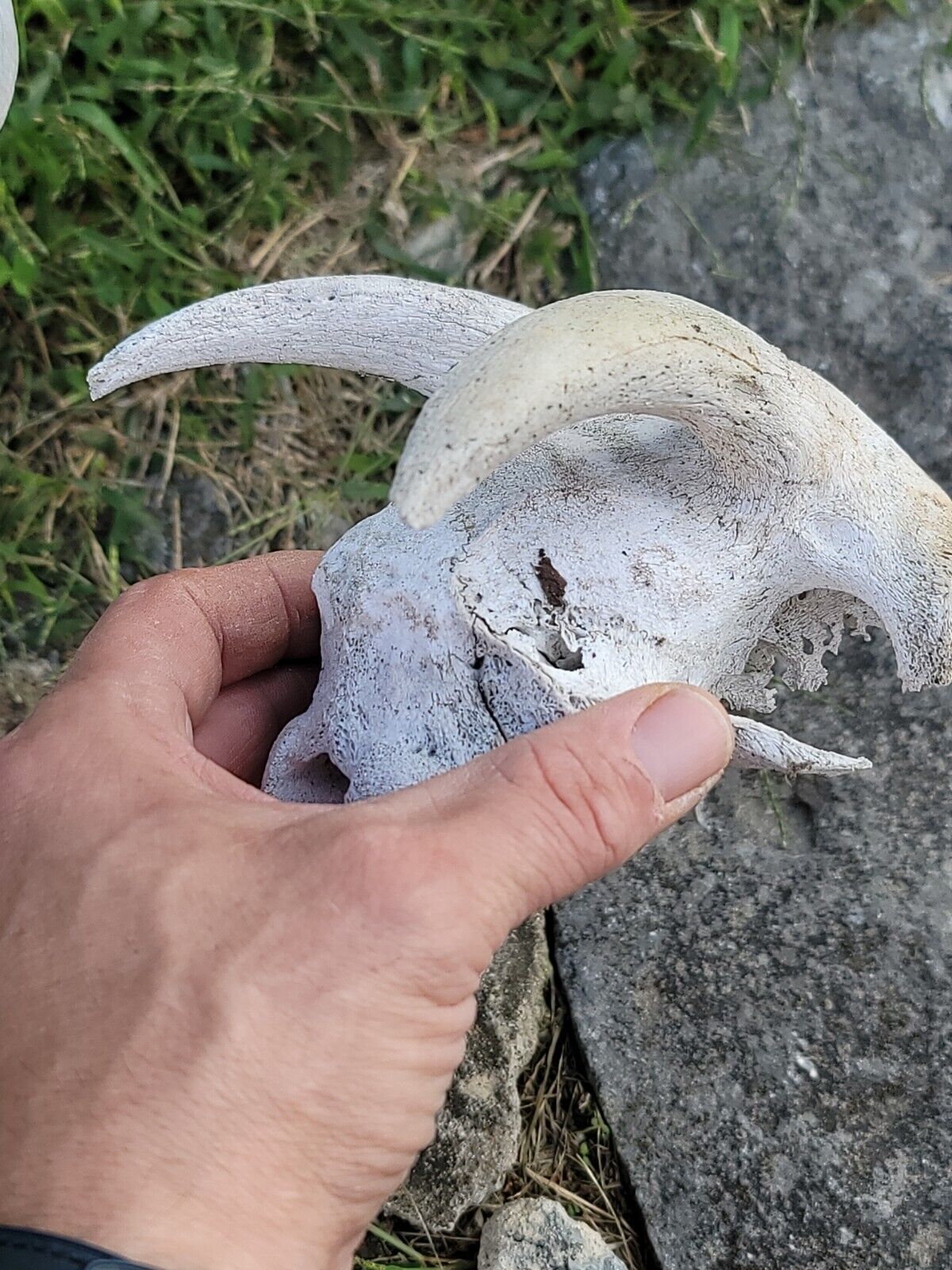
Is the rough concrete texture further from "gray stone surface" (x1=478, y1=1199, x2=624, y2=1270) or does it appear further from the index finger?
"gray stone surface" (x1=478, y1=1199, x2=624, y2=1270)

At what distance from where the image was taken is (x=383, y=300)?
106 cm

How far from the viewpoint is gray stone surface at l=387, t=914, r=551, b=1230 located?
1.43 metres

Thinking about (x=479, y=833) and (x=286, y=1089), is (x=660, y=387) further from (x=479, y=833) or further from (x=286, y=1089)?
(x=286, y=1089)

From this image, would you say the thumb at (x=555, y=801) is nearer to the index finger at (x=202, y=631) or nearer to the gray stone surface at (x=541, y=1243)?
the index finger at (x=202, y=631)

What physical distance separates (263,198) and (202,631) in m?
0.83

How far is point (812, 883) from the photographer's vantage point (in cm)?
148

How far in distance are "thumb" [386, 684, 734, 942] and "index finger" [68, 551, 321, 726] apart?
0.35m

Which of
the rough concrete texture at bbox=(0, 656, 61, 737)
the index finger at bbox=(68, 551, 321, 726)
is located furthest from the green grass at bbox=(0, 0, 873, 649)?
the index finger at bbox=(68, 551, 321, 726)

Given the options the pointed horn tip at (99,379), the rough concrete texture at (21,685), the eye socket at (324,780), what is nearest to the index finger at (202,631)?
the eye socket at (324,780)

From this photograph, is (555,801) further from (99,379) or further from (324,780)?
(99,379)

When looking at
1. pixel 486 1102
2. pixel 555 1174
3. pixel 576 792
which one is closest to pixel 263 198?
pixel 576 792

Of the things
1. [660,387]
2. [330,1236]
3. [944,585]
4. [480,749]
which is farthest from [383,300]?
[330,1236]

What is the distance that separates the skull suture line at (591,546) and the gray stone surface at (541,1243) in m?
0.66

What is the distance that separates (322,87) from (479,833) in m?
1.37
